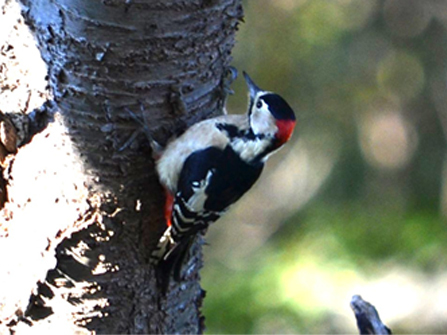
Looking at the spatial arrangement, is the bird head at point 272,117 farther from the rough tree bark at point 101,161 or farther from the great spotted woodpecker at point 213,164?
the rough tree bark at point 101,161

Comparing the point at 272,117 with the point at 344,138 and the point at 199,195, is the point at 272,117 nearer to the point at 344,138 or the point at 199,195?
the point at 199,195

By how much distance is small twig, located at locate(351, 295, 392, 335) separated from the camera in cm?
189

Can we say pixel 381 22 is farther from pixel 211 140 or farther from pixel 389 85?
pixel 211 140

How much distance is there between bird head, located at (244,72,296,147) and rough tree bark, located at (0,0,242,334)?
0.65ft

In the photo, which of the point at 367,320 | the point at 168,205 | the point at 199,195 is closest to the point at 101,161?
the point at 168,205

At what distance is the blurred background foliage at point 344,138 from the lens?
257 inches

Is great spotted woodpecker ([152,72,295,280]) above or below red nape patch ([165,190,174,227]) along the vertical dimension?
above

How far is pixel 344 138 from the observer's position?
7477 mm

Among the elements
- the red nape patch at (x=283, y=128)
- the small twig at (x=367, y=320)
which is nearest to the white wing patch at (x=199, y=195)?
the red nape patch at (x=283, y=128)

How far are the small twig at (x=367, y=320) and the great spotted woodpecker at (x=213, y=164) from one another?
70cm

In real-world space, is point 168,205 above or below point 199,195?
below

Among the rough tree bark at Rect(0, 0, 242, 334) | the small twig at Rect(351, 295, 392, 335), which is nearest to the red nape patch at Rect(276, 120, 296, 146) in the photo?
the rough tree bark at Rect(0, 0, 242, 334)

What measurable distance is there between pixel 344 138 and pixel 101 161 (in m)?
5.61

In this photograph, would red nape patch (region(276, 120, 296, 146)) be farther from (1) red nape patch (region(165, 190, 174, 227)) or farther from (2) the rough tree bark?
(1) red nape patch (region(165, 190, 174, 227))
